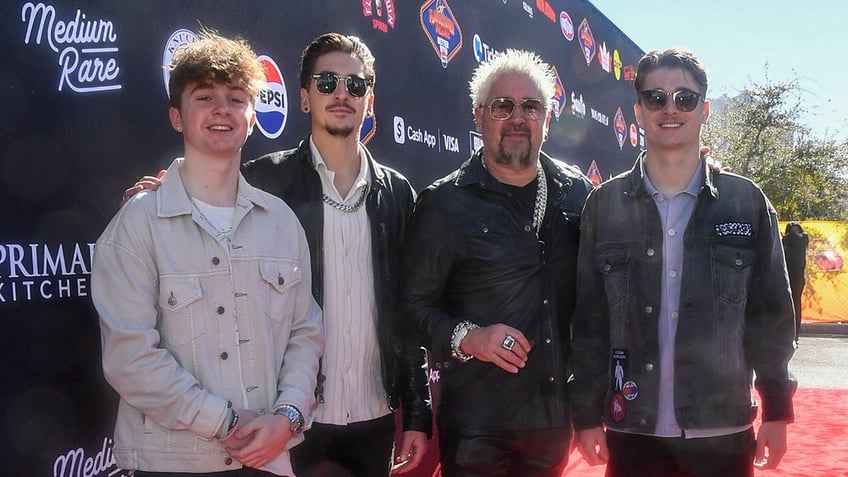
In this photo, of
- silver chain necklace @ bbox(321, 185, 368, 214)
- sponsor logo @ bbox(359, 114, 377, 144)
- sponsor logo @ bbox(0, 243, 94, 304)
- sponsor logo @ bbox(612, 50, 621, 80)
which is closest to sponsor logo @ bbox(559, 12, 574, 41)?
sponsor logo @ bbox(612, 50, 621, 80)

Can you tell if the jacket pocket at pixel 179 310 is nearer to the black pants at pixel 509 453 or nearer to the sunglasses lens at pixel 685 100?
the black pants at pixel 509 453

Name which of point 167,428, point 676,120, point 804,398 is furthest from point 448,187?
point 804,398

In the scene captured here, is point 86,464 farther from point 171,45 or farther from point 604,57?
point 604,57

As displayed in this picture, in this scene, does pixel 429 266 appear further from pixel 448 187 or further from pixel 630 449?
pixel 630 449

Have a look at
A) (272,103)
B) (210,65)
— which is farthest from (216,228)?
(272,103)

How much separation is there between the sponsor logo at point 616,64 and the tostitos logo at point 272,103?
19.4ft

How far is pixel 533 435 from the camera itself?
2.31 meters

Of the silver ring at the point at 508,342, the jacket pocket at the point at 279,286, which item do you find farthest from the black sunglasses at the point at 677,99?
the jacket pocket at the point at 279,286

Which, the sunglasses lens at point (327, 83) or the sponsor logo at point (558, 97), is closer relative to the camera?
the sunglasses lens at point (327, 83)

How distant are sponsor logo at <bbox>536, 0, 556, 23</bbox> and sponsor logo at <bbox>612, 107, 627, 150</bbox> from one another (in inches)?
82.7

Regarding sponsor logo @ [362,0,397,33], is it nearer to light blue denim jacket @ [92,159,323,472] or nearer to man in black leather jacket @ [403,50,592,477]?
man in black leather jacket @ [403,50,592,477]

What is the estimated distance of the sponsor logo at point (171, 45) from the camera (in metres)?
2.31

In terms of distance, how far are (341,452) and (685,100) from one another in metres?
1.49

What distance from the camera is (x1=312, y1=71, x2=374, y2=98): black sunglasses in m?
2.38
